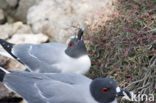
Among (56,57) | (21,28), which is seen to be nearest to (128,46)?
(56,57)

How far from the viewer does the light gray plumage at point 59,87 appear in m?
2.13

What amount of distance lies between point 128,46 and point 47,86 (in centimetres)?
100

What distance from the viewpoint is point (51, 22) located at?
3.87 m

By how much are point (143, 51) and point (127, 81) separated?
0.34m

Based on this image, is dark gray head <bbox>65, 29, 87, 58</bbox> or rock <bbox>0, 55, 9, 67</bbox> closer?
dark gray head <bbox>65, 29, 87, 58</bbox>

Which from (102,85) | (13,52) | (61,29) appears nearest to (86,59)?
(102,85)

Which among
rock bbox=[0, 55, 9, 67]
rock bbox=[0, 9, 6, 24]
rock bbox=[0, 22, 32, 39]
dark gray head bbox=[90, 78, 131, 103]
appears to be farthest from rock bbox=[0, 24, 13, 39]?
dark gray head bbox=[90, 78, 131, 103]

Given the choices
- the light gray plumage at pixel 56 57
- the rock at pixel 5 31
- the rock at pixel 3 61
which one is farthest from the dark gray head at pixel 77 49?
the rock at pixel 5 31

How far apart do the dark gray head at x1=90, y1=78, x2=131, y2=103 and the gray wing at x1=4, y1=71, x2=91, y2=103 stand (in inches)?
4.9

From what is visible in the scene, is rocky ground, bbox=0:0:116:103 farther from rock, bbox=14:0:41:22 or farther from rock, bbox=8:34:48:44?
rock, bbox=14:0:41:22

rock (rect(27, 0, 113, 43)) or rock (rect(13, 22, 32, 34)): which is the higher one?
rock (rect(13, 22, 32, 34))

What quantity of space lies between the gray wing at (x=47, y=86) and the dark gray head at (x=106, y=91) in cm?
12

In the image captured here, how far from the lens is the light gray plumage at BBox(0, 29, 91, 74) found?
270cm

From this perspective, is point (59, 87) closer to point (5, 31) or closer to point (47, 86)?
point (47, 86)
